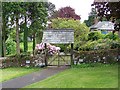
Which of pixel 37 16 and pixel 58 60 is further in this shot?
pixel 37 16

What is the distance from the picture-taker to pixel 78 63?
18.2 m

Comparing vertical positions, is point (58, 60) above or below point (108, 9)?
below

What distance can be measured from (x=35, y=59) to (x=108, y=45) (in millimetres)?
5386

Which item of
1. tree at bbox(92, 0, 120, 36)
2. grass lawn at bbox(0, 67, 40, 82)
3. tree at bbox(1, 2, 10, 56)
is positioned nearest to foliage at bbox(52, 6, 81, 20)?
tree at bbox(1, 2, 10, 56)

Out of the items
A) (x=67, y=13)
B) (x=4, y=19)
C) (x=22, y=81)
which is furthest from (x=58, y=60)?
(x=67, y=13)

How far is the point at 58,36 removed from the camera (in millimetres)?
19156

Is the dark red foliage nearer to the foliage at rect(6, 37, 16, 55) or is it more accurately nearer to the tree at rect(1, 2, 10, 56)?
the foliage at rect(6, 37, 16, 55)

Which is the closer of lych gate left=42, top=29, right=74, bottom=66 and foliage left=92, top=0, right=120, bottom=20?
foliage left=92, top=0, right=120, bottom=20

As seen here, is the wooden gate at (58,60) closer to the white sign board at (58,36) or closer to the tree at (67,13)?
the white sign board at (58,36)

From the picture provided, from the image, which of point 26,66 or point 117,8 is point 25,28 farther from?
point 117,8

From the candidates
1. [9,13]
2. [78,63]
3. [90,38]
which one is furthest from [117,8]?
[90,38]

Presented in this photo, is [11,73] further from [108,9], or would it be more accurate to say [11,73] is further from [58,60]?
[108,9]

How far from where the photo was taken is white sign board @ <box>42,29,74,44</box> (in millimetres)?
18859

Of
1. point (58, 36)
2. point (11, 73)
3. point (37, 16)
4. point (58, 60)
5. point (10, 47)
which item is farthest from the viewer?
point (10, 47)
